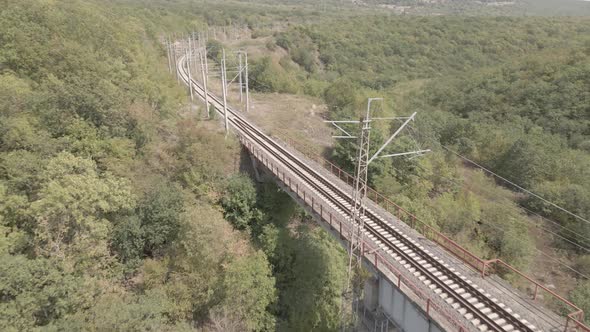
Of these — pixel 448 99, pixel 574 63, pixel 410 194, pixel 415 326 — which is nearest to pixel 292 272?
pixel 415 326

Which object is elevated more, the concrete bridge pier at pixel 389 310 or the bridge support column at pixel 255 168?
the bridge support column at pixel 255 168

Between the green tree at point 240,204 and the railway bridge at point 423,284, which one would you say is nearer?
the railway bridge at point 423,284

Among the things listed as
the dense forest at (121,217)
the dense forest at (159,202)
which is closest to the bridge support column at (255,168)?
the dense forest at (159,202)

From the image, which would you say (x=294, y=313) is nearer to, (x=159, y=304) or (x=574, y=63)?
(x=159, y=304)

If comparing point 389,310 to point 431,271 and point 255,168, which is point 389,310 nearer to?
point 431,271

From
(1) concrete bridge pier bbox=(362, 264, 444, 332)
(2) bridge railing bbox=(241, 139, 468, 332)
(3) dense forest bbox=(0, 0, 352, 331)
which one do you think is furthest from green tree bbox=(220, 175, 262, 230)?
(1) concrete bridge pier bbox=(362, 264, 444, 332)

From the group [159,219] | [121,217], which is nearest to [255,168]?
[159,219]

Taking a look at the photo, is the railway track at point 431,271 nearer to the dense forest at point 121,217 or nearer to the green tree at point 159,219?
the dense forest at point 121,217

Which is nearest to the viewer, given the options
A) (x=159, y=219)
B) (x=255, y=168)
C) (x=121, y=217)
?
(x=121, y=217)

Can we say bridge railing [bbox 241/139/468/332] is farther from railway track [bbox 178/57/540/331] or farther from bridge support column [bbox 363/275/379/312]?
bridge support column [bbox 363/275/379/312]
